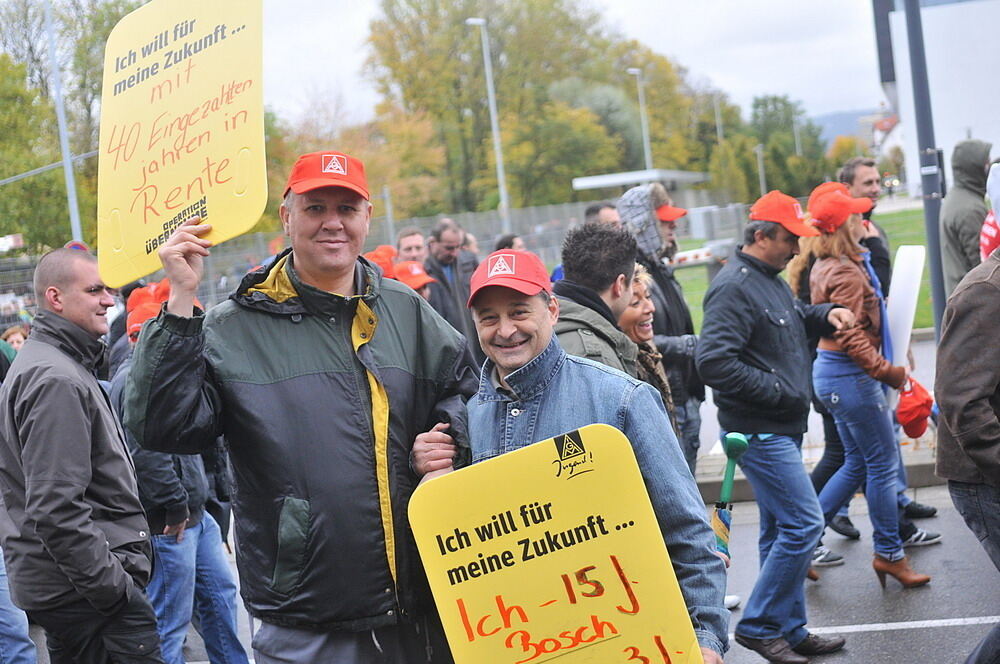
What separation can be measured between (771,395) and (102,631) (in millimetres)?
3004

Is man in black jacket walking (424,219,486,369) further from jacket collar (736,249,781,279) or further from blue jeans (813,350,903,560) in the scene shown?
jacket collar (736,249,781,279)

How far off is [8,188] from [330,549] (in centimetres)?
2456

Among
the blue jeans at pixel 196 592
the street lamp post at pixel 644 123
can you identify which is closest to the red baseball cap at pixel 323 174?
the blue jeans at pixel 196 592

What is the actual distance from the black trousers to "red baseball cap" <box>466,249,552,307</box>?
2.01 m

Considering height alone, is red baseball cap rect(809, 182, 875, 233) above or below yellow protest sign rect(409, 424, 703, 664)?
above

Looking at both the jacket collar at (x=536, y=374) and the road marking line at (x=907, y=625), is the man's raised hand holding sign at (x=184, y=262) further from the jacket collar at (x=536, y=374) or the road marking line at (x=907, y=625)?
the road marking line at (x=907, y=625)

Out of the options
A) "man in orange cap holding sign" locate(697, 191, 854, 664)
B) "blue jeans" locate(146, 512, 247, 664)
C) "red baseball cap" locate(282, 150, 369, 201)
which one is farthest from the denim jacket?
"blue jeans" locate(146, 512, 247, 664)

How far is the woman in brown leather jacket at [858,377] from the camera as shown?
635cm

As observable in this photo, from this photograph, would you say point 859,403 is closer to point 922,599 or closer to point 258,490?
point 922,599

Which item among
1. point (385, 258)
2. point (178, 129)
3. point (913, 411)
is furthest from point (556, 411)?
point (385, 258)

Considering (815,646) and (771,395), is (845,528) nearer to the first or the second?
(815,646)

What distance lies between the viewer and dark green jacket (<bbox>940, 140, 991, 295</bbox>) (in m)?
7.95

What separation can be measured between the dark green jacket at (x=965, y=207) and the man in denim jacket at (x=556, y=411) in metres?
5.77

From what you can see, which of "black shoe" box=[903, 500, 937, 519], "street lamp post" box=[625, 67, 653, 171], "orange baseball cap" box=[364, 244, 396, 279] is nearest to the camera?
"black shoe" box=[903, 500, 937, 519]
